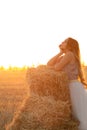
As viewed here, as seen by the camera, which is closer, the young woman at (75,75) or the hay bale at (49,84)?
the hay bale at (49,84)

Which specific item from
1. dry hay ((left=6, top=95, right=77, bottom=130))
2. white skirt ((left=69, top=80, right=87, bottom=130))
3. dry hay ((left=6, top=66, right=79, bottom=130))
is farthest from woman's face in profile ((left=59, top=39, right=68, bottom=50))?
dry hay ((left=6, top=95, right=77, bottom=130))

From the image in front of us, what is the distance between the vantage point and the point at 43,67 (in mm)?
12469

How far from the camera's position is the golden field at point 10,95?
13.4 m

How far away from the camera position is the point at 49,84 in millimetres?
12117

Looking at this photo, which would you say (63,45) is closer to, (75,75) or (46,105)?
(75,75)

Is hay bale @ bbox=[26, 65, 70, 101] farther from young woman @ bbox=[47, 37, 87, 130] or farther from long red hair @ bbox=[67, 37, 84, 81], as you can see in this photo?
long red hair @ bbox=[67, 37, 84, 81]

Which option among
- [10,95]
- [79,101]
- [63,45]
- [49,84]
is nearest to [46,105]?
[49,84]

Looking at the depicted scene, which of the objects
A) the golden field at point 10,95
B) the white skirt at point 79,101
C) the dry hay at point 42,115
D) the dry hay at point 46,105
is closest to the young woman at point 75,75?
the white skirt at point 79,101

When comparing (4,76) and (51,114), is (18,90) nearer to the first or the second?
(4,76)

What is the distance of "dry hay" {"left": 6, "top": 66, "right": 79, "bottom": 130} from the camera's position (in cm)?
1195

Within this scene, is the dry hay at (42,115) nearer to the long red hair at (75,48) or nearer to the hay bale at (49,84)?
the hay bale at (49,84)

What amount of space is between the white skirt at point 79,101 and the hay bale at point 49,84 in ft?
0.71

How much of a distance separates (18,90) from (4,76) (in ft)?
25.5

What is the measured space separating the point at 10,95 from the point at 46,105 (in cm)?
768
